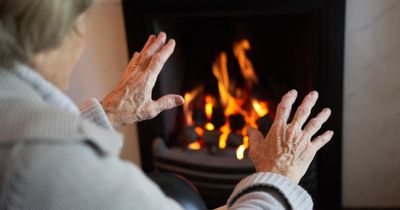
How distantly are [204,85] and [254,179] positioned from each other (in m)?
1.28

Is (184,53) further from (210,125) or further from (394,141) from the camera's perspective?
(394,141)

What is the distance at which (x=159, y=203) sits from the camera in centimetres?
68

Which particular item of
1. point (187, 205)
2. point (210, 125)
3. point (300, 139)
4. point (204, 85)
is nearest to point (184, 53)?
point (204, 85)

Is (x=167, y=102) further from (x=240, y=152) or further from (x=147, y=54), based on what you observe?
(x=240, y=152)

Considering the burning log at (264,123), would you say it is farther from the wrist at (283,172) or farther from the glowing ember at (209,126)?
the wrist at (283,172)

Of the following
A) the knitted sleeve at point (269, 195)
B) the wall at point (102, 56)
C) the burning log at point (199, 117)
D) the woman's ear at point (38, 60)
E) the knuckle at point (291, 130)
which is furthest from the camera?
the burning log at point (199, 117)

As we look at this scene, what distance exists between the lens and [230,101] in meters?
2.10

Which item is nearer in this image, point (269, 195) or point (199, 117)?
point (269, 195)

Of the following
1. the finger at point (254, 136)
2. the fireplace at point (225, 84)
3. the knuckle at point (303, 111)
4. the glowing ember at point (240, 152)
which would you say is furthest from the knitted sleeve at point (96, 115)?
the glowing ember at point (240, 152)

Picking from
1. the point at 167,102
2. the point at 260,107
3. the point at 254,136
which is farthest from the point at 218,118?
the point at 254,136

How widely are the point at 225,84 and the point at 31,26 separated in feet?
4.89

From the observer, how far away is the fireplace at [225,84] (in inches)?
72.2

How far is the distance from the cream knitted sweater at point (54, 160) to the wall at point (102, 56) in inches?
49.7

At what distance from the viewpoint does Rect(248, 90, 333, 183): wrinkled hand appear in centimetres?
94
